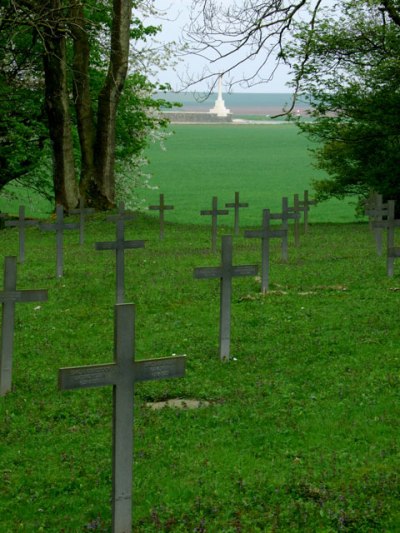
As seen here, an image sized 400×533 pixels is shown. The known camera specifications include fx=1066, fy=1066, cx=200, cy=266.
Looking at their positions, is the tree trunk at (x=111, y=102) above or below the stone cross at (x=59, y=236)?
above

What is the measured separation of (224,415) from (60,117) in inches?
909

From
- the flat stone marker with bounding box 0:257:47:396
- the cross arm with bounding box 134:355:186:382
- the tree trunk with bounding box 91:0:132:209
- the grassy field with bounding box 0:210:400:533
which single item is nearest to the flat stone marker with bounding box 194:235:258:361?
the grassy field with bounding box 0:210:400:533

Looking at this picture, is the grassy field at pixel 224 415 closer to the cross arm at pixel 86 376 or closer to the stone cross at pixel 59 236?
the cross arm at pixel 86 376

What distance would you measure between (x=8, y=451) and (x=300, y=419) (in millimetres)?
2651

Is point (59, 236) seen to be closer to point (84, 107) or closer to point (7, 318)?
point (7, 318)

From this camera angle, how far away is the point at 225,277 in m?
12.6

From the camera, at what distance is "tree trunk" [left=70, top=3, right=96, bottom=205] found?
33.7 meters

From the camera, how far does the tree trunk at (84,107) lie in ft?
110

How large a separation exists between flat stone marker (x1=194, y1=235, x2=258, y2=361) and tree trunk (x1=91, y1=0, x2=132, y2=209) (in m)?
19.7

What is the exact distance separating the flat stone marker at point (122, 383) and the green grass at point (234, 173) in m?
26.9

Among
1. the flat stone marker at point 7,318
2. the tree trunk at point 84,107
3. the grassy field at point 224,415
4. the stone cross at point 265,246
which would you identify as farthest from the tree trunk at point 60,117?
the flat stone marker at point 7,318

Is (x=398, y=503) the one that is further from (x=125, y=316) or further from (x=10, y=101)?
(x=10, y=101)

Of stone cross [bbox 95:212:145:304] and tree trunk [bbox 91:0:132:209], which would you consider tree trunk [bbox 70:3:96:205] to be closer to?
tree trunk [bbox 91:0:132:209]

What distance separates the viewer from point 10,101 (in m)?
36.2
